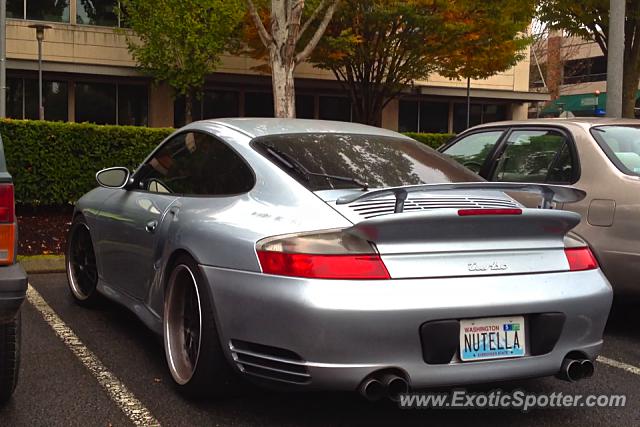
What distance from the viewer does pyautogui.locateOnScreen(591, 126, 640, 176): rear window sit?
4957mm

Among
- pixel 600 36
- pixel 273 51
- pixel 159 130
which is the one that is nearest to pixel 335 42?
pixel 600 36

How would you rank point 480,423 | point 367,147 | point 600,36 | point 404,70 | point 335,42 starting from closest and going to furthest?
point 480,423, point 367,147, point 600,36, point 335,42, point 404,70

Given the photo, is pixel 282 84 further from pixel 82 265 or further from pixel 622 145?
pixel 622 145

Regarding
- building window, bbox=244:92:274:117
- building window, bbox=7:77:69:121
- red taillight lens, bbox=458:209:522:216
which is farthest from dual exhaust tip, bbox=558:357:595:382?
building window, bbox=244:92:274:117

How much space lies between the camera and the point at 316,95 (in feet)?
98.2

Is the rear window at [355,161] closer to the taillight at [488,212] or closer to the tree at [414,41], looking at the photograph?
the taillight at [488,212]

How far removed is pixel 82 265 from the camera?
5.48m

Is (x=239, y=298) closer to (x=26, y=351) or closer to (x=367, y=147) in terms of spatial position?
(x=367, y=147)

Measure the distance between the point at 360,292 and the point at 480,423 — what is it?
102 centimetres

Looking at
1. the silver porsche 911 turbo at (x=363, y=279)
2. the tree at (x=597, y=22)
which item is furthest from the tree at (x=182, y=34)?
the silver porsche 911 turbo at (x=363, y=279)

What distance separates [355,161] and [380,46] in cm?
1828

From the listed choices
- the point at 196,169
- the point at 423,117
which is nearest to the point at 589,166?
the point at 196,169

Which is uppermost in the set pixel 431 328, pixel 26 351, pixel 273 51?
pixel 273 51

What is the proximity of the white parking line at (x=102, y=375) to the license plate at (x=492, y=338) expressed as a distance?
143 cm
